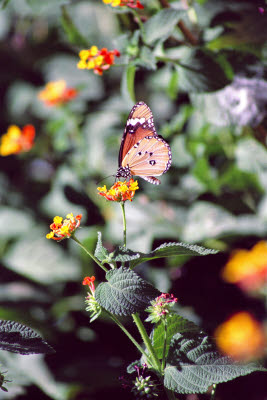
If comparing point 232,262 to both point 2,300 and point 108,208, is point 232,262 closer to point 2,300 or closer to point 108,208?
point 108,208

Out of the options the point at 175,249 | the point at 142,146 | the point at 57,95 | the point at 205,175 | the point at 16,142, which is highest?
the point at 57,95

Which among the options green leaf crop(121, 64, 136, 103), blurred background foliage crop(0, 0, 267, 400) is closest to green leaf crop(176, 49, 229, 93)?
blurred background foliage crop(0, 0, 267, 400)

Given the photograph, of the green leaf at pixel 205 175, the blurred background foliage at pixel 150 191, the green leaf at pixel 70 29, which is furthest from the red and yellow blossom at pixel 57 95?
the green leaf at pixel 205 175

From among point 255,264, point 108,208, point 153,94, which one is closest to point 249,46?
point 255,264

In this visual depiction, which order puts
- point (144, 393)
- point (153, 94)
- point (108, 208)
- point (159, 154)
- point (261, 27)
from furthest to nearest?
point (153, 94) → point (108, 208) → point (261, 27) → point (159, 154) → point (144, 393)

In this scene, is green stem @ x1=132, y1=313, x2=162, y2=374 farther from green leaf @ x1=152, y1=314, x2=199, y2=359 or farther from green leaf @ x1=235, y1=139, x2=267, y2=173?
green leaf @ x1=235, y1=139, x2=267, y2=173

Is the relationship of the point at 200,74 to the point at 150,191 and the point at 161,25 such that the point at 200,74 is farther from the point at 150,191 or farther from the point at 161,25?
the point at 150,191

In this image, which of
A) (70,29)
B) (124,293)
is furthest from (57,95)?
(124,293)
